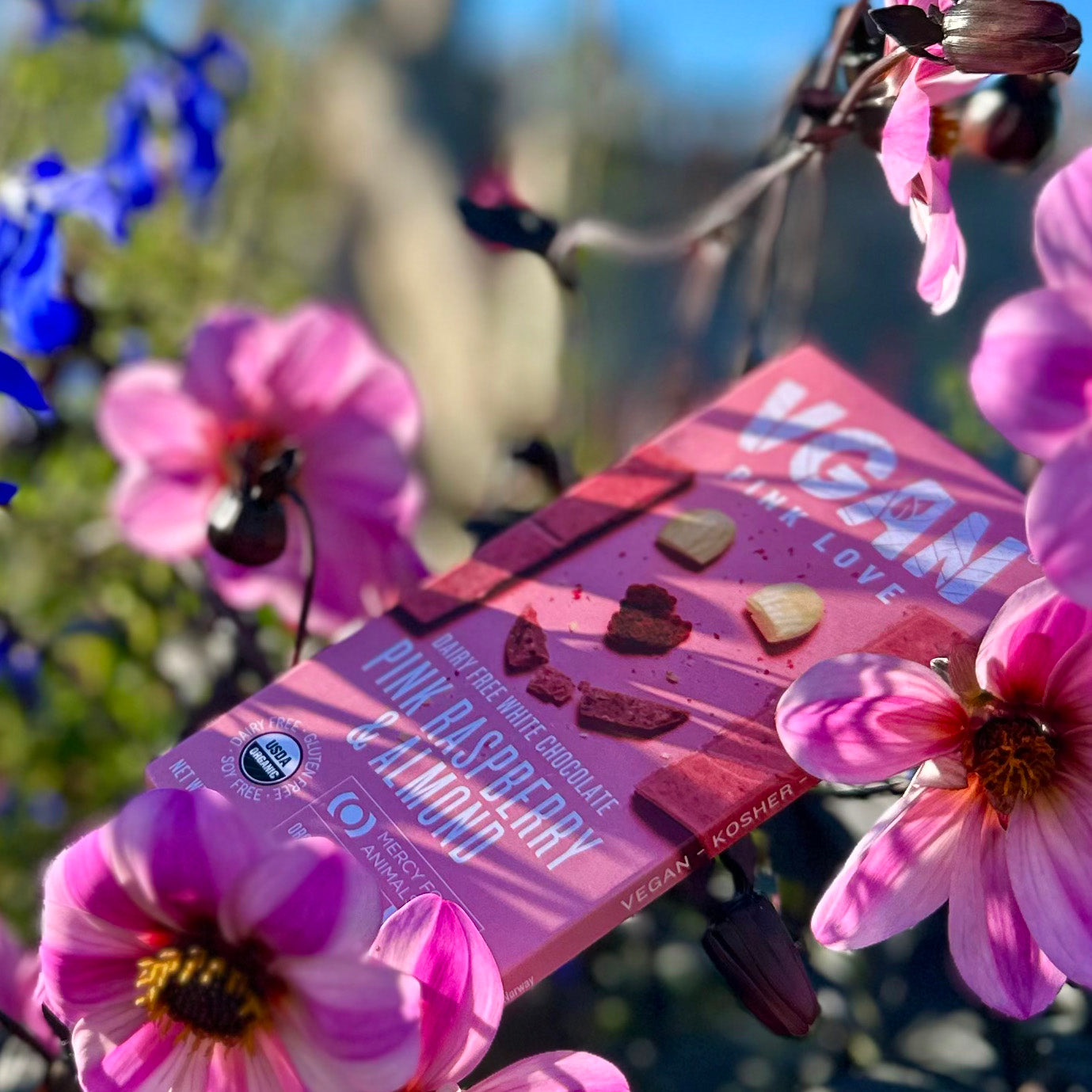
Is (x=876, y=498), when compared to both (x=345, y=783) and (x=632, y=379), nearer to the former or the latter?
(x=345, y=783)

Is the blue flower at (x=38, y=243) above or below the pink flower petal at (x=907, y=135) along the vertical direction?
below

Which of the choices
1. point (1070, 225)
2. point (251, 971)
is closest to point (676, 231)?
point (1070, 225)

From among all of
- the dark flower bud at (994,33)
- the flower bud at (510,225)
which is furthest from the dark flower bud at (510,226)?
the dark flower bud at (994,33)

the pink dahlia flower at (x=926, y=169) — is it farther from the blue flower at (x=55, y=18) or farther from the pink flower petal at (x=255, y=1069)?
the blue flower at (x=55, y=18)

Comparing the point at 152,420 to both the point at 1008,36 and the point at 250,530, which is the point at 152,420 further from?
the point at 1008,36

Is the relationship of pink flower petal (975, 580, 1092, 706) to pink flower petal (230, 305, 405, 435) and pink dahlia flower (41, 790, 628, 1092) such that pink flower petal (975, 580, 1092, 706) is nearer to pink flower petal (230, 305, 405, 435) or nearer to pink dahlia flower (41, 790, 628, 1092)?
pink dahlia flower (41, 790, 628, 1092)
